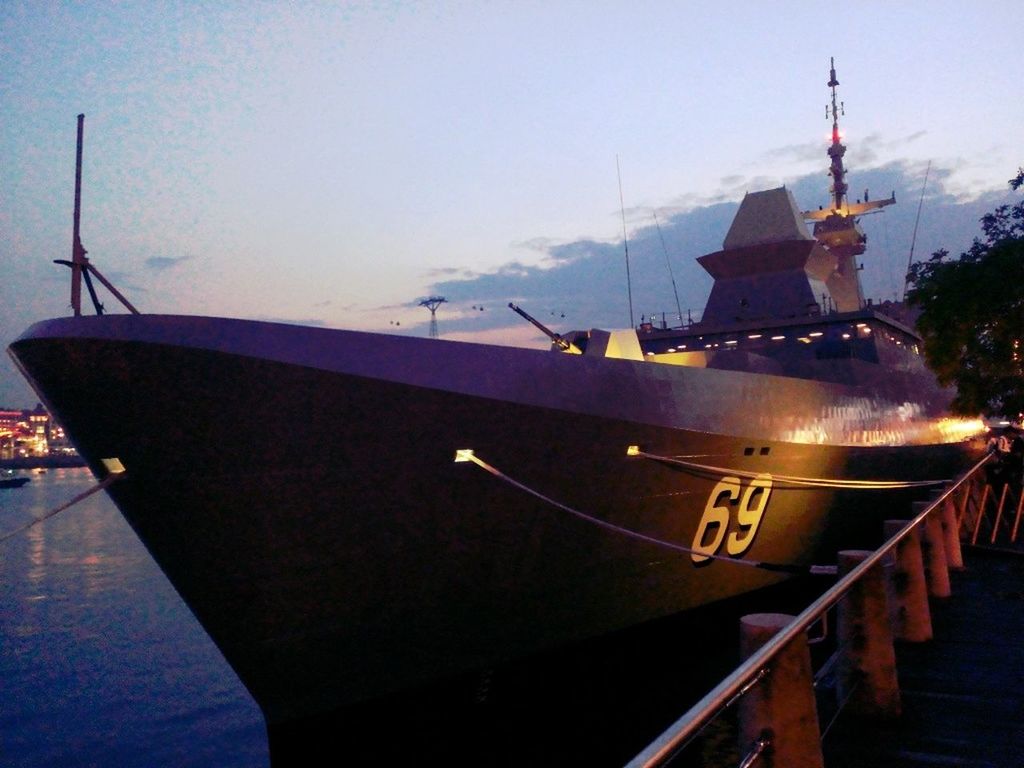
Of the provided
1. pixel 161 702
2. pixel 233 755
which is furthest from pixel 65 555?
pixel 233 755

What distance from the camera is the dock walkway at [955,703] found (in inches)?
157

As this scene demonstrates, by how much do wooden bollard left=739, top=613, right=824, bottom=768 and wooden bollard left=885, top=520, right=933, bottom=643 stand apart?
321 cm

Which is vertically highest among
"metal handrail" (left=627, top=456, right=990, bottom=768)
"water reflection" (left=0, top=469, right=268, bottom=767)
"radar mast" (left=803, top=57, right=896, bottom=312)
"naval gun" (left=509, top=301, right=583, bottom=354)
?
"radar mast" (left=803, top=57, right=896, bottom=312)

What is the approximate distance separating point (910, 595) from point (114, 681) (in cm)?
Result: 1254

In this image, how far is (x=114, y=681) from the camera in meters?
13.3

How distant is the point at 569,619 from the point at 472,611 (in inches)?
47.1

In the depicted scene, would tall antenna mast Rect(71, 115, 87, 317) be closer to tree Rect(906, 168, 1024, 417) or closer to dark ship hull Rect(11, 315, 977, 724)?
dark ship hull Rect(11, 315, 977, 724)

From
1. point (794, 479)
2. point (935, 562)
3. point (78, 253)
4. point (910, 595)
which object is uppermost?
point (78, 253)

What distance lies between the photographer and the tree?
16125mm

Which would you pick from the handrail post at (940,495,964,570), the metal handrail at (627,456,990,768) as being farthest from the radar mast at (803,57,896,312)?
the metal handrail at (627,456,990,768)

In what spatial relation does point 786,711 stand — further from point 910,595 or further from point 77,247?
point 77,247

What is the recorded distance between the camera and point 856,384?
44.4 feet

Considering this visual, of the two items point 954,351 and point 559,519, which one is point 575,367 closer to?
point 559,519

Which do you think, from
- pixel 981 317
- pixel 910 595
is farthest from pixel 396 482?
pixel 981 317
